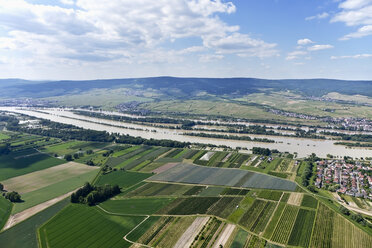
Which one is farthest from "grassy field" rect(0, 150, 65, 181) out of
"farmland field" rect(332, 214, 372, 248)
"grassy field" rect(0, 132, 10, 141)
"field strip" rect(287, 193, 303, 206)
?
"farmland field" rect(332, 214, 372, 248)

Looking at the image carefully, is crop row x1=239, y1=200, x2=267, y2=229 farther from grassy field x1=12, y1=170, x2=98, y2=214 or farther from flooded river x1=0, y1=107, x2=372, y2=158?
flooded river x1=0, y1=107, x2=372, y2=158

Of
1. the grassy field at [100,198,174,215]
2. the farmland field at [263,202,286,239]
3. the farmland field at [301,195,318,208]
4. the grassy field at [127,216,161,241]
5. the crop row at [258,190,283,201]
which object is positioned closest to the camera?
the grassy field at [127,216,161,241]

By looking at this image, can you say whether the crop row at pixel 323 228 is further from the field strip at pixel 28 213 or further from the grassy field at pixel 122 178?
the field strip at pixel 28 213

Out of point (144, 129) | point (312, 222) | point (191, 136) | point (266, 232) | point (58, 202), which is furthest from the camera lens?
point (144, 129)

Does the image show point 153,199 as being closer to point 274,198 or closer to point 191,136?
point 274,198

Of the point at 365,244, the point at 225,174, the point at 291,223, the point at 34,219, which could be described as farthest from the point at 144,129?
the point at 365,244

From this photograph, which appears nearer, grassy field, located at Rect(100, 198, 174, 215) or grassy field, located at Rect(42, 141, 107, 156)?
grassy field, located at Rect(100, 198, 174, 215)

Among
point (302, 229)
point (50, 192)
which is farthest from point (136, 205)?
point (302, 229)
